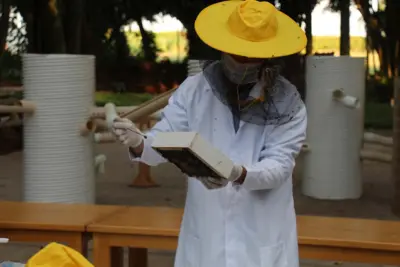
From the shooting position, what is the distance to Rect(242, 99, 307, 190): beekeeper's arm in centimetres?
242

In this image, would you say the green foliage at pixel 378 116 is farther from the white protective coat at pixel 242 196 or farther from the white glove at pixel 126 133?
the white glove at pixel 126 133

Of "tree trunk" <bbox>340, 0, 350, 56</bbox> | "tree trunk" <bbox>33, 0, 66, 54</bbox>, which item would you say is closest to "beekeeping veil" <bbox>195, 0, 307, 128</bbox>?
"tree trunk" <bbox>33, 0, 66, 54</bbox>

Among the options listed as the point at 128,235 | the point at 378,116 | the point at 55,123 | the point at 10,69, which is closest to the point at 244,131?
the point at 128,235

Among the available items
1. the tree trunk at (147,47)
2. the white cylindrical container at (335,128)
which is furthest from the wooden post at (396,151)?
the tree trunk at (147,47)

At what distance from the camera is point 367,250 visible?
3.68 meters

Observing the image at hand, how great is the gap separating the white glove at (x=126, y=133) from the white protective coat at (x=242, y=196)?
0.04 m

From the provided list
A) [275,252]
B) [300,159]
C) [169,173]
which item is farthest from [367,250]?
[300,159]

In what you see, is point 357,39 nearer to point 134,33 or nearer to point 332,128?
point 134,33

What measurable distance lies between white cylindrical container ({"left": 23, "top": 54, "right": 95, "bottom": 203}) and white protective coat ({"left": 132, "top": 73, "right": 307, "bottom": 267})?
10.9ft


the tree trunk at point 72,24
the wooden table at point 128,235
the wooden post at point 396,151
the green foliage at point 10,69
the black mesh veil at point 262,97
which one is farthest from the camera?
the green foliage at point 10,69

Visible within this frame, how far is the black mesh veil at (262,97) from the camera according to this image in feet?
8.30

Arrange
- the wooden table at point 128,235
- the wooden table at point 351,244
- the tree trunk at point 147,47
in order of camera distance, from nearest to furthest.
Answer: the wooden table at point 351,244
the wooden table at point 128,235
the tree trunk at point 147,47

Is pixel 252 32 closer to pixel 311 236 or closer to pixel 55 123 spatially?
pixel 311 236

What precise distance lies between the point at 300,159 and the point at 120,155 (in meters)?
2.60
